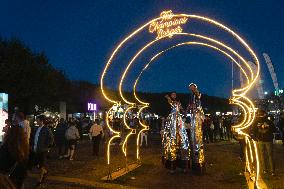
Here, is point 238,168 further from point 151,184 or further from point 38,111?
point 38,111

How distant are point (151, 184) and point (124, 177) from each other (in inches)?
52.5

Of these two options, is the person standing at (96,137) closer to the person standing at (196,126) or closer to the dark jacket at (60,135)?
the dark jacket at (60,135)

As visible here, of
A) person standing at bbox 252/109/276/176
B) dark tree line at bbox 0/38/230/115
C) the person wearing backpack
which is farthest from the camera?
dark tree line at bbox 0/38/230/115

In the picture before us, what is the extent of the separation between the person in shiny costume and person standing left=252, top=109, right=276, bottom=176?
2.02m

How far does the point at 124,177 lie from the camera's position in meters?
13.2

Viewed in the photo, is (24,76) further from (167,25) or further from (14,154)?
(14,154)

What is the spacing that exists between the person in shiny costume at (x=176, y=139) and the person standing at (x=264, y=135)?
2.02 m

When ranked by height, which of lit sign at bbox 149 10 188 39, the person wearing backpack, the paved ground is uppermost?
lit sign at bbox 149 10 188 39

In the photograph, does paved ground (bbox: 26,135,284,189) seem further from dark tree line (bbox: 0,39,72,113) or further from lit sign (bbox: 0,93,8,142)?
dark tree line (bbox: 0,39,72,113)

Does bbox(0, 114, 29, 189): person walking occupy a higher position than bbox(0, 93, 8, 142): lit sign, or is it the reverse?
bbox(0, 93, 8, 142): lit sign

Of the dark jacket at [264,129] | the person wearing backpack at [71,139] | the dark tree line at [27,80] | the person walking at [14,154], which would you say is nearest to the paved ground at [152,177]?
the dark jacket at [264,129]

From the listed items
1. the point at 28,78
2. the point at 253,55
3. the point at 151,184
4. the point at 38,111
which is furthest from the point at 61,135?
the point at 38,111

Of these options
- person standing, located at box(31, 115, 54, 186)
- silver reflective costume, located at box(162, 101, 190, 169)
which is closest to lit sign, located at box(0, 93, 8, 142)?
person standing, located at box(31, 115, 54, 186)

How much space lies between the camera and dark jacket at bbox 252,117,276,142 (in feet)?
43.7
